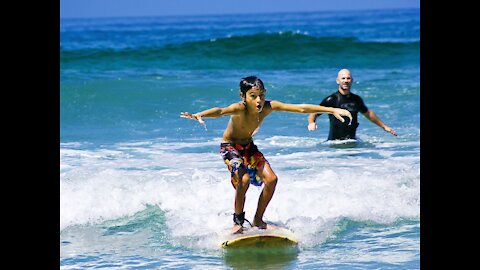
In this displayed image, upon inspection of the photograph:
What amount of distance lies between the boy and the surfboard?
8 cm

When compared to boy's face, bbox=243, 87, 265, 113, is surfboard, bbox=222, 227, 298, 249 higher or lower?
lower

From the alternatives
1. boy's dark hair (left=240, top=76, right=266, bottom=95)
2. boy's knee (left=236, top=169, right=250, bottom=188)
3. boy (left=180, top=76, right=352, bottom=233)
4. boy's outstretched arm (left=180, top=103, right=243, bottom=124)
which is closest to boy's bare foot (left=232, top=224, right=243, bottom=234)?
boy (left=180, top=76, right=352, bottom=233)

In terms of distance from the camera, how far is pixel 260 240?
5.66 meters

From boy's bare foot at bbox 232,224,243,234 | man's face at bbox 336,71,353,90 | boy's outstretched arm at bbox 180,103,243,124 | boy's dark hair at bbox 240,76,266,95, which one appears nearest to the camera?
boy's outstretched arm at bbox 180,103,243,124

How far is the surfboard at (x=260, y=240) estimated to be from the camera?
5648 millimetres

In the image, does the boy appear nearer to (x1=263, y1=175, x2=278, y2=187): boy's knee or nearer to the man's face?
(x1=263, y1=175, x2=278, y2=187): boy's knee

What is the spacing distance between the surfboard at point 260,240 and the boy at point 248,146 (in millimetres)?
85

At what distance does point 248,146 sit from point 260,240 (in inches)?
25.9

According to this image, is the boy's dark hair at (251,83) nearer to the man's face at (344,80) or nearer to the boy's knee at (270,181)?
the boy's knee at (270,181)

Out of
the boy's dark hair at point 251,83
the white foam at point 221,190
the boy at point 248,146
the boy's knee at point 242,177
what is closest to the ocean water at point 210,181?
the white foam at point 221,190

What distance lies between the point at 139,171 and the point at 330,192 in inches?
83.9

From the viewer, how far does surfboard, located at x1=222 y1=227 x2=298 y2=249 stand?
5.65 metres
